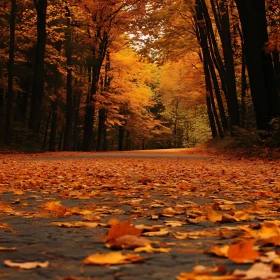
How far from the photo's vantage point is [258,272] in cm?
173

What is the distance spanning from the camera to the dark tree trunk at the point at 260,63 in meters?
14.7

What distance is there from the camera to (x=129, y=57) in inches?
1340

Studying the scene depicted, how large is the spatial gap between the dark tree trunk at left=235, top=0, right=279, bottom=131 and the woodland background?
3cm

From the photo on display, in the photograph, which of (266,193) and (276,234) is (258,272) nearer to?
(276,234)

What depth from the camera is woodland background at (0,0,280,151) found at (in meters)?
14.9

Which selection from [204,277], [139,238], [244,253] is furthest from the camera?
[139,238]

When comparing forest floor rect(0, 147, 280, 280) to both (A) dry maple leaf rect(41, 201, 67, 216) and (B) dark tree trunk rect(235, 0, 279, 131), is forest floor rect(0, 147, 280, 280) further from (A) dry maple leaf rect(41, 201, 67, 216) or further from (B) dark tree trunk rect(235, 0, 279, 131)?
(B) dark tree trunk rect(235, 0, 279, 131)

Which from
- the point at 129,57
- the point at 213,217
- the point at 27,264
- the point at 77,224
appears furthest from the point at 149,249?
the point at 129,57

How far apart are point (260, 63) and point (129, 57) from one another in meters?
20.4

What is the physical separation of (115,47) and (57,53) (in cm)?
709

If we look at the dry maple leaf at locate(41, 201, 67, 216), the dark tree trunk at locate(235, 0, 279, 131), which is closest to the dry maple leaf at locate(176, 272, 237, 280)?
the dry maple leaf at locate(41, 201, 67, 216)

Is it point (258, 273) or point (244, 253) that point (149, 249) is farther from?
point (258, 273)

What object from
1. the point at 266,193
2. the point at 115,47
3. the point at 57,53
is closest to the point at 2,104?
the point at 57,53

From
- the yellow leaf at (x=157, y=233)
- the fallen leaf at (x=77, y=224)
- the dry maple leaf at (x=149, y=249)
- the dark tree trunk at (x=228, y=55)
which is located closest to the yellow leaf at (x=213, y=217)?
the yellow leaf at (x=157, y=233)
